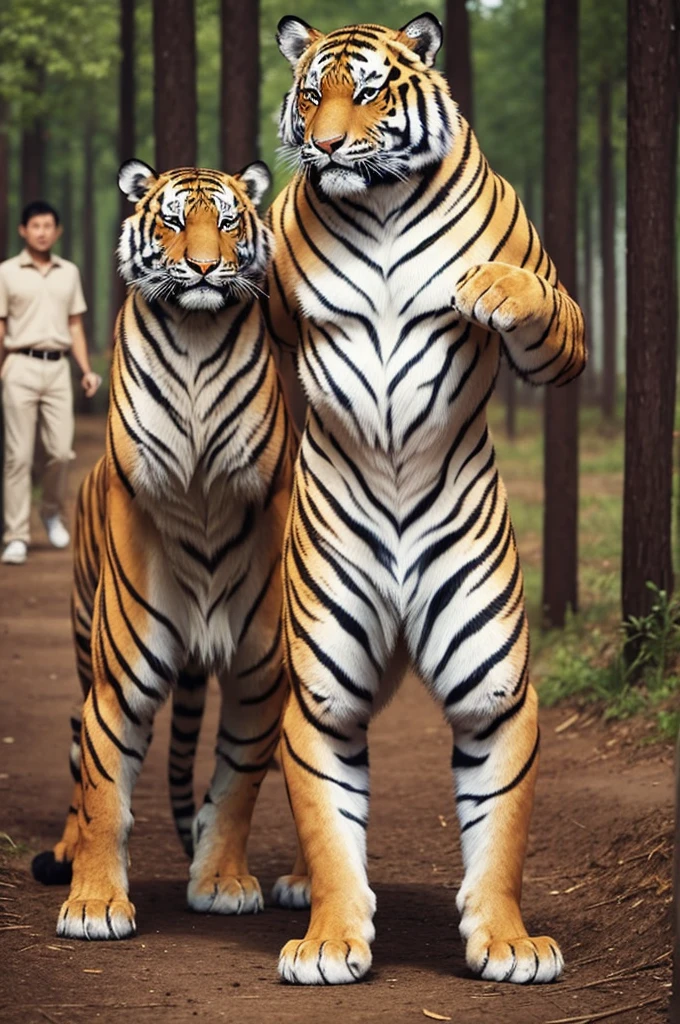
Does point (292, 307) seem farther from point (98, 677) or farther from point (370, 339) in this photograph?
point (98, 677)

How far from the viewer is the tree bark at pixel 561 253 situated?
1026cm

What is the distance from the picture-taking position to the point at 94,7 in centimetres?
2411

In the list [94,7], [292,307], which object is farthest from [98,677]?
[94,7]

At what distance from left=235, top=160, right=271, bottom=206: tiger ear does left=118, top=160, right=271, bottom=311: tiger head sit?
0.40 feet

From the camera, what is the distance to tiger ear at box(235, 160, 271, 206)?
5.11 m

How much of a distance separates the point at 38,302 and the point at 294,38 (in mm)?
7691

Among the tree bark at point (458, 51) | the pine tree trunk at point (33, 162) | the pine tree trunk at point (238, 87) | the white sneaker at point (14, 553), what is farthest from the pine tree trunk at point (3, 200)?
the pine tree trunk at point (238, 87)

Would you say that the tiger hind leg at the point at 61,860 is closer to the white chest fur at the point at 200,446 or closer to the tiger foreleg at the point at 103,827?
the tiger foreleg at the point at 103,827

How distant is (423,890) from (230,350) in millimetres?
2057

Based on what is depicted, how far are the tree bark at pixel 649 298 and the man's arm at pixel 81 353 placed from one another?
4.36 meters

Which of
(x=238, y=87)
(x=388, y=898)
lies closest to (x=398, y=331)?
(x=388, y=898)

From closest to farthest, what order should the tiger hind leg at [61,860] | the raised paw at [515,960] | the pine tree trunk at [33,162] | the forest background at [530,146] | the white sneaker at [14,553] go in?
the raised paw at [515,960] → the tiger hind leg at [61,860] → the forest background at [530,146] → the white sneaker at [14,553] → the pine tree trunk at [33,162]

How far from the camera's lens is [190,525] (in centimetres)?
492

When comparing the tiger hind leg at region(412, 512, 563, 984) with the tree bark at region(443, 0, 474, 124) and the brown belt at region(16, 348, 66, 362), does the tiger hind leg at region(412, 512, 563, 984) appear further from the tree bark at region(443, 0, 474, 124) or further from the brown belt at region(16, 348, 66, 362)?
the tree bark at region(443, 0, 474, 124)
